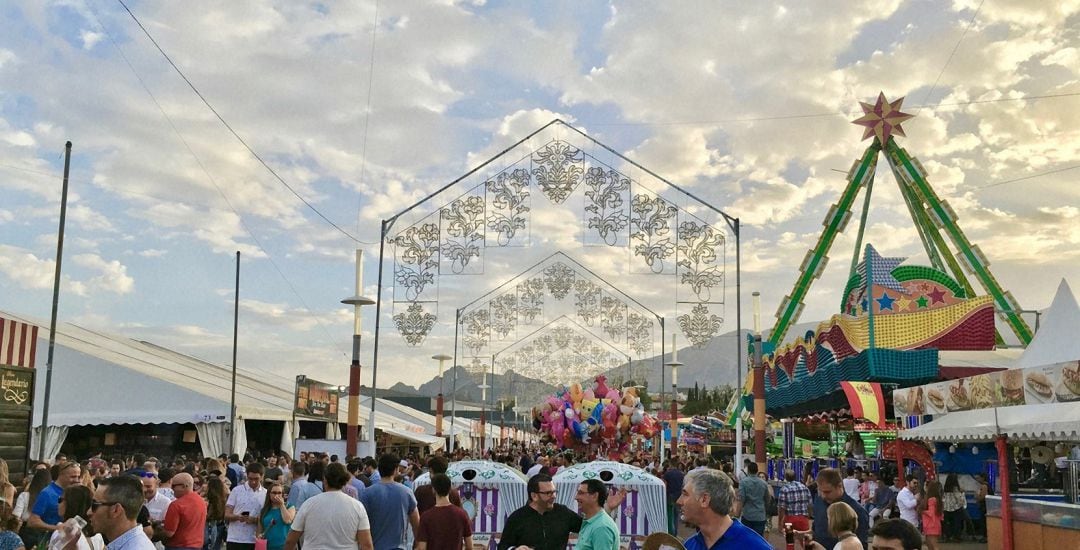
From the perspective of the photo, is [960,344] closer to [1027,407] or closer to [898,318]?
[898,318]

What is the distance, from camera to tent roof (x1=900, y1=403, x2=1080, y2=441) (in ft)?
45.1

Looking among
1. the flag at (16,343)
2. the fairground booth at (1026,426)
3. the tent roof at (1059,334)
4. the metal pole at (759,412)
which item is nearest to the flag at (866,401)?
the fairground booth at (1026,426)

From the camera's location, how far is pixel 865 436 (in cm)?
3488

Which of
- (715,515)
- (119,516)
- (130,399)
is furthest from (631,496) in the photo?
(130,399)

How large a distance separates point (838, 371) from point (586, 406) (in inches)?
412

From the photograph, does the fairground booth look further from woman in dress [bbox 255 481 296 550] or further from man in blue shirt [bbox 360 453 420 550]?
woman in dress [bbox 255 481 296 550]

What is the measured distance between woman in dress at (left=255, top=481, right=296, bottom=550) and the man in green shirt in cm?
412

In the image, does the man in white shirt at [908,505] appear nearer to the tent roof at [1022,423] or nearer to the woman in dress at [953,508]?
the tent roof at [1022,423]

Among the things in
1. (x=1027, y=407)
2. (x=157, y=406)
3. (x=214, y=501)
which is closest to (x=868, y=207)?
(x=1027, y=407)

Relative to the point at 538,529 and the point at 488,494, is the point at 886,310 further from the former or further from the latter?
the point at 538,529

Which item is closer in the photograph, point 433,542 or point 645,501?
point 433,542

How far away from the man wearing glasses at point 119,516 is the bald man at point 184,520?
4135 millimetres

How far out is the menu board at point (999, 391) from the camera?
15.4 meters

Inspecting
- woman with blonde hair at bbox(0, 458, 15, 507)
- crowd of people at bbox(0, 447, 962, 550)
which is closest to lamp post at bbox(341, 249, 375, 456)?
crowd of people at bbox(0, 447, 962, 550)
